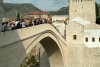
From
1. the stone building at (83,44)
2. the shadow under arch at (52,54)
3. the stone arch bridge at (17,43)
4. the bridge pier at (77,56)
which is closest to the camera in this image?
the stone arch bridge at (17,43)

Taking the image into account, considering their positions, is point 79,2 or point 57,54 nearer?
point 57,54

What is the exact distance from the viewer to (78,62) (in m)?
22.0

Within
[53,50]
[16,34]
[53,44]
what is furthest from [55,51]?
[16,34]

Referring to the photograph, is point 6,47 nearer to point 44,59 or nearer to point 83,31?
point 83,31

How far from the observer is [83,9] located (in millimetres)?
29141

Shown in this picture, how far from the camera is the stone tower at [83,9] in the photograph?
2891cm

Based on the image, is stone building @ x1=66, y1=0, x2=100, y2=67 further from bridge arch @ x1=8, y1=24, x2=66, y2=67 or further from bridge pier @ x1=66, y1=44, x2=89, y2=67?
bridge arch @ x1=8, y1=24, x2=66, y2=67

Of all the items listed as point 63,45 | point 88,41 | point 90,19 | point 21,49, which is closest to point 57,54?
point 63,45

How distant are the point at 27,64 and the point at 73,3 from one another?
14.5m

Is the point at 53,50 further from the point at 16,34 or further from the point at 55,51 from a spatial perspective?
the point at 16,34

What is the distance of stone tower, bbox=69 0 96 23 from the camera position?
2891cm

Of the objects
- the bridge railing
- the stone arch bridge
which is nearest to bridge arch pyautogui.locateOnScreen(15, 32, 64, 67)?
the stone arch bridge

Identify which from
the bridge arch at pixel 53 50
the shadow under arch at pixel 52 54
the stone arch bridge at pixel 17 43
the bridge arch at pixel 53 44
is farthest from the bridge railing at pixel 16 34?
the shadow under arch at pixel 52 54

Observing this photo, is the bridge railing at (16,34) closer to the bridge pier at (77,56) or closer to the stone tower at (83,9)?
the bridge pier at (77,56)
